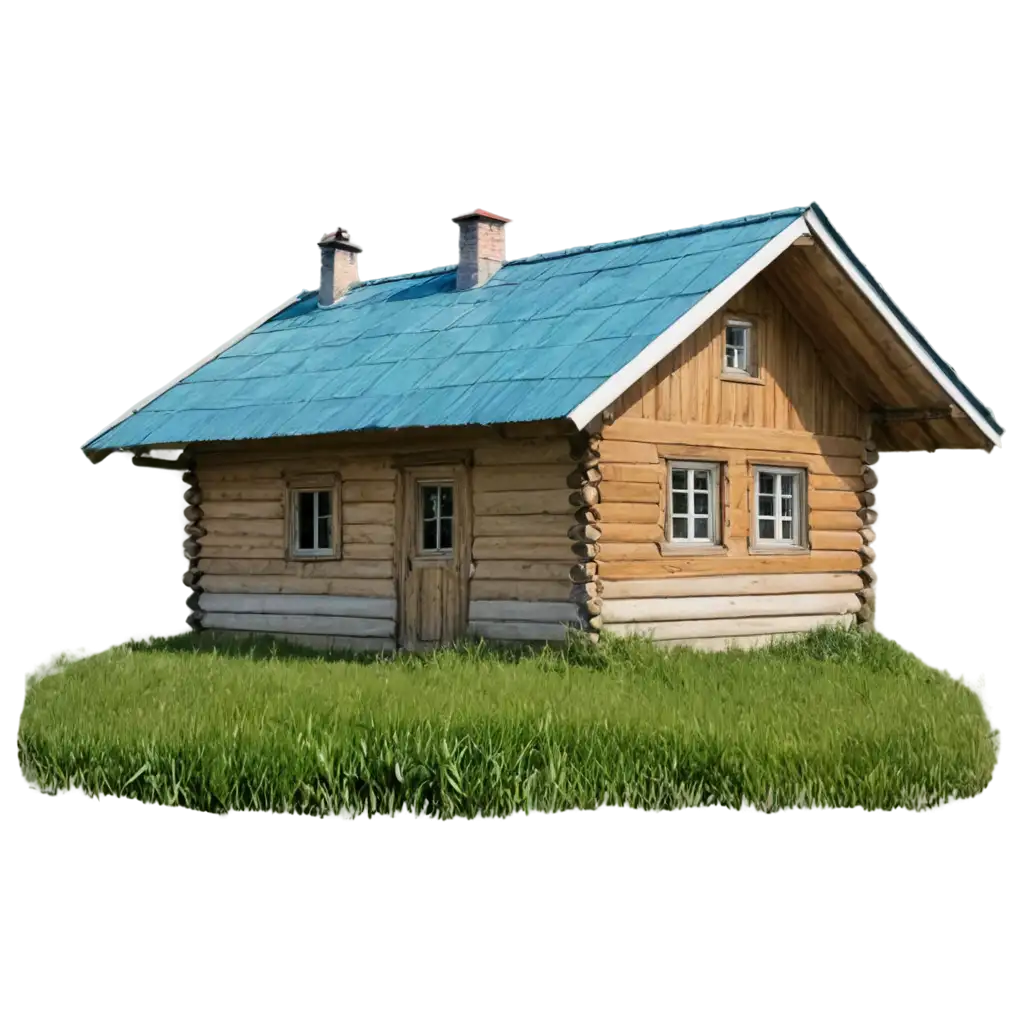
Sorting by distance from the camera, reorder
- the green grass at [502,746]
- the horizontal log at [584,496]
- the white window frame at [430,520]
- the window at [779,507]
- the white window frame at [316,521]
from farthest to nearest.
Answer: the white window frame at [316,521]
the window at [779,507]
the white window frame at [430,520]
the horizontal log at [584,496]
the green grass at [502,746]

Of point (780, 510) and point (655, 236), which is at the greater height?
point (655, 236)

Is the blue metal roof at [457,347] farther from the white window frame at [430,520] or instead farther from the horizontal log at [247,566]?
the horizontal log at [247,566]

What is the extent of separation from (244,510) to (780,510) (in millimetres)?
7896

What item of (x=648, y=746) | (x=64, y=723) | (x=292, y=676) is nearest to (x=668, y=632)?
(x=292, y=676)

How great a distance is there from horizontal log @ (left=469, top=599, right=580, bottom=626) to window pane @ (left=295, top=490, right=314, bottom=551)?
3706 millimetres

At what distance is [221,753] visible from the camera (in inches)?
473

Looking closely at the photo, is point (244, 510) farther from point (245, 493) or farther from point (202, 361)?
point (202, 361)

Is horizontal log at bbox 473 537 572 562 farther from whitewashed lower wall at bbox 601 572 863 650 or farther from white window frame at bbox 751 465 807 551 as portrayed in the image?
white window frame at bbox 751 465 807 551

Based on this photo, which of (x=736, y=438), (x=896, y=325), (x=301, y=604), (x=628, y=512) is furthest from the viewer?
(x=301, y=604)

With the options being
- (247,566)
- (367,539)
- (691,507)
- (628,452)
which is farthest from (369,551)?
(691,507)

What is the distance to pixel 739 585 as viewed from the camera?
65.5 feet

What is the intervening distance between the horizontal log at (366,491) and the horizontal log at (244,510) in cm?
138

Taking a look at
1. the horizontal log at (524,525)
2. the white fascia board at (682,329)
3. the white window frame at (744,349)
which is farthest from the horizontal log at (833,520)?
the horizontal log at (524,525)

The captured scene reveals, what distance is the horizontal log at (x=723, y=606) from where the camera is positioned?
60.1 feet
